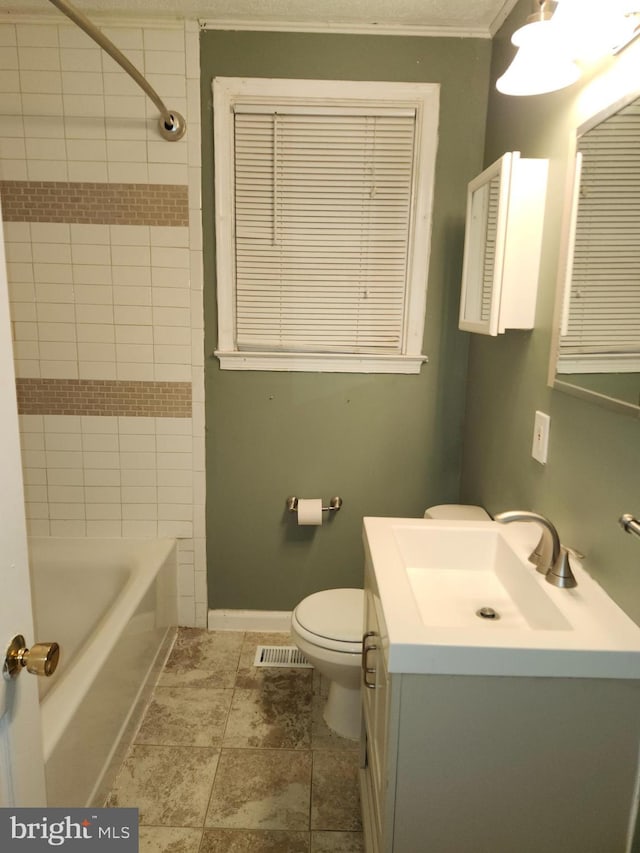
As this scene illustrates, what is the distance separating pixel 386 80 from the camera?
7.05ft

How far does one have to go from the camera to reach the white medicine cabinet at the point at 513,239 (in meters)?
1.52

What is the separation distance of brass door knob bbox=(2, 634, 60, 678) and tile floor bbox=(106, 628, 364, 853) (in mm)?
1113

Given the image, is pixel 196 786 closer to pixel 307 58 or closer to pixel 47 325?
pixel 47 325

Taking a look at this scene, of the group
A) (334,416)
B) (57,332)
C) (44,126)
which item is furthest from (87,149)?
A: (334,416)

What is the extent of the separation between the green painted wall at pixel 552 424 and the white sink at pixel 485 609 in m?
0.11

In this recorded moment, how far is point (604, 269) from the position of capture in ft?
4.00

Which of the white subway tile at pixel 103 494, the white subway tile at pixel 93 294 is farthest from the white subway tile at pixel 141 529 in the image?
the white subway tile at pixel 93 294

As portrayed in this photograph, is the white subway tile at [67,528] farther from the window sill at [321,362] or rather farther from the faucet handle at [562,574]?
the faucet handle at [562,574]

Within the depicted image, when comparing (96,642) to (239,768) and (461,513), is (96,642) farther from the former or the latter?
(461,513)

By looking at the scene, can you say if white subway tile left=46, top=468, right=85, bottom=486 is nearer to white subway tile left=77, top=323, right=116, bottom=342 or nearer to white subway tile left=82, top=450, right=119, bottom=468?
white subway tile left=82, top=450, right=119, bottom=468

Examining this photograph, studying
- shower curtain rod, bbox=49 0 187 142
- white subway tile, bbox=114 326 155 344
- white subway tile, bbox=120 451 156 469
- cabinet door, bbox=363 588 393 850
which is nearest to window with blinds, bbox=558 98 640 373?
cabinet door, bbox=363 588 393 850

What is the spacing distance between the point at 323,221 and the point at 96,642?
5.81 feet

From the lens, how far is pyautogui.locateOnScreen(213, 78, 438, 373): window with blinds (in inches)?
84.9

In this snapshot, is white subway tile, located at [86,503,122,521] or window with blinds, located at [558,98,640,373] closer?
window with blinds, located at [558,98,640,373]
